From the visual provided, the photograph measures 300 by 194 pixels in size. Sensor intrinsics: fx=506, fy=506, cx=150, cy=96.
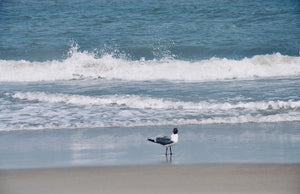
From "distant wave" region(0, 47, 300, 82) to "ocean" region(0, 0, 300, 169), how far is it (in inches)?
1.2

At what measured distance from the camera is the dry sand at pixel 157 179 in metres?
4.74

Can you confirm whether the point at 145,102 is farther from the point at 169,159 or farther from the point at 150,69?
the point at 150,69

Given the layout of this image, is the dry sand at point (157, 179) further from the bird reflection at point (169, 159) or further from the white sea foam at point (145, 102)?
the white sea foam at point (145, 102)

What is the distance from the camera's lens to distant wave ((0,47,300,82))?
505 inches

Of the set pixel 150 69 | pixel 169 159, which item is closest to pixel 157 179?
pixel 169 159

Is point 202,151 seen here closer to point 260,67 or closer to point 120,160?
point 120,160

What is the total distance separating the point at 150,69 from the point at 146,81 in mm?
1175

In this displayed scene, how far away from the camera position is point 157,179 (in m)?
5.09

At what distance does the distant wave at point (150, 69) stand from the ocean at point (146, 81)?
0.03 meters

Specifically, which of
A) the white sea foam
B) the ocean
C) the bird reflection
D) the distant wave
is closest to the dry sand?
the bird reflection

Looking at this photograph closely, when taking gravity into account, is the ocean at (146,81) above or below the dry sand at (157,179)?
above

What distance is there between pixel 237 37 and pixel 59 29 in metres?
6.28

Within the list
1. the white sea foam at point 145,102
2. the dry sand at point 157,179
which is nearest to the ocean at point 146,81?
the white sea foam at point 145,102

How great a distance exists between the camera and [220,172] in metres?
5.23
